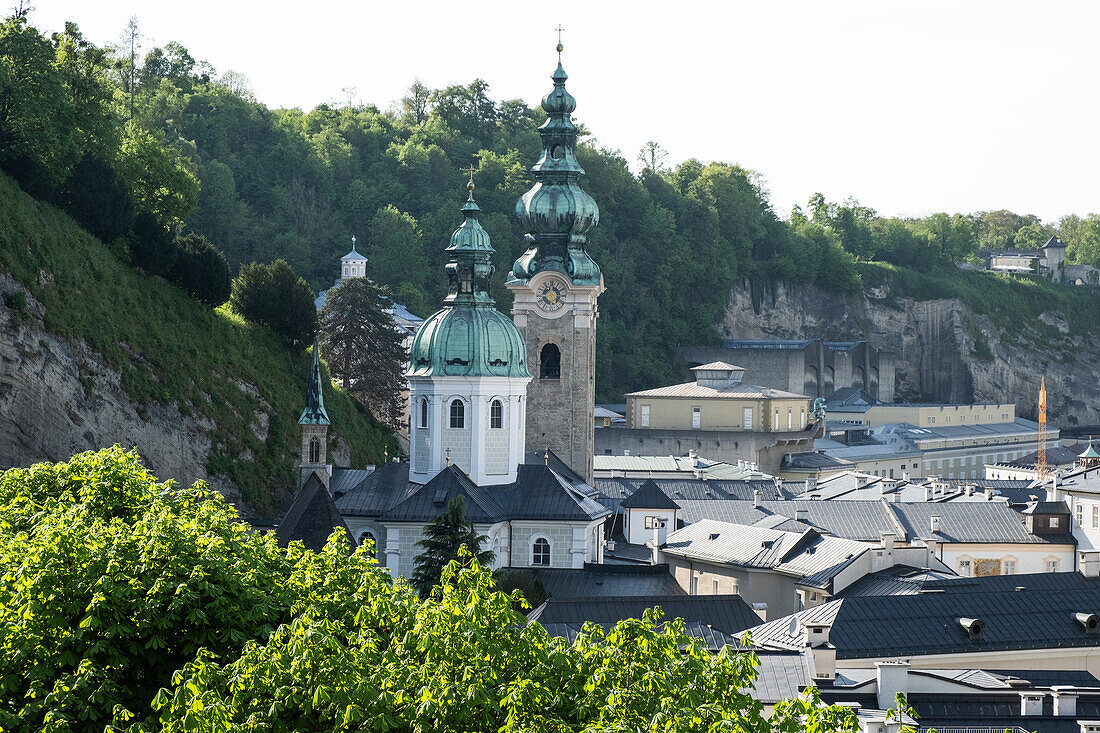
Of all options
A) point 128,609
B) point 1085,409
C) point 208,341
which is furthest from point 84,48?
point 1085,409

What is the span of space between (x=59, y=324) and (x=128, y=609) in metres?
30.4

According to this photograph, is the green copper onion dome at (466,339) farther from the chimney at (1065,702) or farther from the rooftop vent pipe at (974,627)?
the chimney at (1065,702)

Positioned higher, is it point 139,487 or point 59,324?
point 59,324

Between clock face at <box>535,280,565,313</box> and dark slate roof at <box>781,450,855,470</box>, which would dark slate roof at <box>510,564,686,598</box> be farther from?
dark slate roof at <box>781,450,855,470</box>

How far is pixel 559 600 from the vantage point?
1709 inches

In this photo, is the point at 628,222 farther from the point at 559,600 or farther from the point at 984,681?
the point at 984,681

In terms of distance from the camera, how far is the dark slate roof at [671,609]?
1683 inches

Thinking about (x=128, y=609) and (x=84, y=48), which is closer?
(x=128, y=609)

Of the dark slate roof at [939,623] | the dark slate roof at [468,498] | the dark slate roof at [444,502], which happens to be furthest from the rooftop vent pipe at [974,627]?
the dark slate roof at [444,502]

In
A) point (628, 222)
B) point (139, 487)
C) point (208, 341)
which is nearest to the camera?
point (139, 487)

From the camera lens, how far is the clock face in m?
66.6

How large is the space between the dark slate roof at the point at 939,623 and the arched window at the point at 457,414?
13.6 m

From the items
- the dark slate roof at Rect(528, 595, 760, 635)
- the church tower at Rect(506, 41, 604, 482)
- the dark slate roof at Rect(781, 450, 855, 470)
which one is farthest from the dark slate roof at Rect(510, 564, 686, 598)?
the dark slate roof at Rect(781, 450, 855, 470)

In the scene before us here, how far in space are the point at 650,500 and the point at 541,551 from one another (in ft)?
49.0
